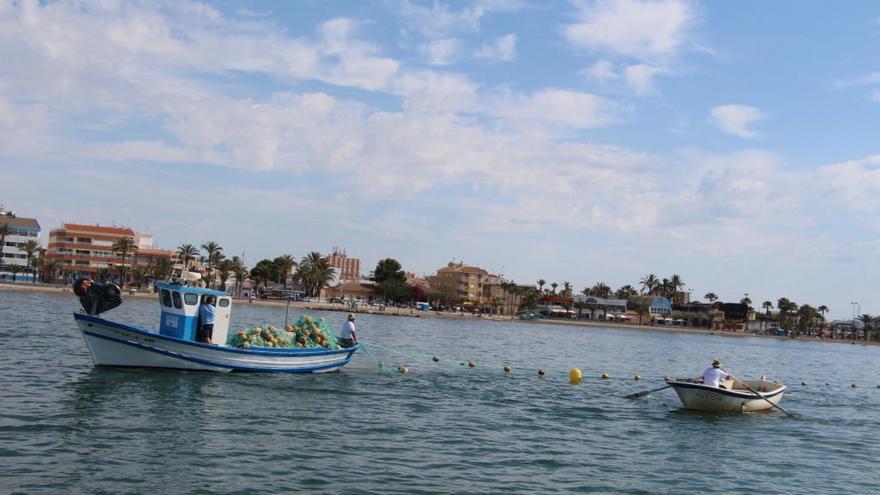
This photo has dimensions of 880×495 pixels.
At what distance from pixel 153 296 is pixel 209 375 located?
118m

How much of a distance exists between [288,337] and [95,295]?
26.7 ft

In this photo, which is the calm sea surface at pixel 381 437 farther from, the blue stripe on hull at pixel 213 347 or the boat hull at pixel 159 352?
the blue stripe on hull at pixel 213 347

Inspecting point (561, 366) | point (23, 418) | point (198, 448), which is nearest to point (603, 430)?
point (198, 448)

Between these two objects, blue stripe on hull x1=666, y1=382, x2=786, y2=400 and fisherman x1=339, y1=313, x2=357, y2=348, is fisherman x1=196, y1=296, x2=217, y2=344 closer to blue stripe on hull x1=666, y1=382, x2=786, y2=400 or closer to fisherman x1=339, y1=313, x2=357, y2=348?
fisherman x1=339, y1=313, x2=357, y2=348

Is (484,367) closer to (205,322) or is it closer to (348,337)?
(348,337)

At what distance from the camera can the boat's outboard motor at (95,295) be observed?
98.2 ft

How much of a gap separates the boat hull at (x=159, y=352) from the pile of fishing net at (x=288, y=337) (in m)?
0.77

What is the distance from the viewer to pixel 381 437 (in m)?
21.7

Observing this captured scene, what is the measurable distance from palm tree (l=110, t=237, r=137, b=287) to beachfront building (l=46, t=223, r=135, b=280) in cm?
187

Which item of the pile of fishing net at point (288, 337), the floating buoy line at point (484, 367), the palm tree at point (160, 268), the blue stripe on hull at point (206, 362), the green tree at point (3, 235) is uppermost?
the green tree at point (3, 235)

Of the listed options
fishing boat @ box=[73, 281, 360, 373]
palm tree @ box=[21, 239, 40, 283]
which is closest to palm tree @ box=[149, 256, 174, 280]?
palm tree @ box=[21, 239, 40, 283]

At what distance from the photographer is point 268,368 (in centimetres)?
3234

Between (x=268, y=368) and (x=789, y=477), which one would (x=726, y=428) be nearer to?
(x=789, y=477)

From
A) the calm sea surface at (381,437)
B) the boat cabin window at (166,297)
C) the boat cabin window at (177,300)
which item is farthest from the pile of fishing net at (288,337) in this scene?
the boat cabin window at (166,297)
